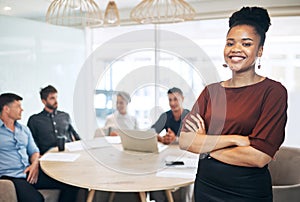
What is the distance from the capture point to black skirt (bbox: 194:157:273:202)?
149 cm

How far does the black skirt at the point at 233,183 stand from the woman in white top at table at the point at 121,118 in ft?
4.86

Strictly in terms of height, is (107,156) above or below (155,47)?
below

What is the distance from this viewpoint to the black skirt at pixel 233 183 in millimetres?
1491

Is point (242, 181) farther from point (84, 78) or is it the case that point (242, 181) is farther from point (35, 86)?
point (84, 78)

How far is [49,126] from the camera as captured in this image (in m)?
3.37

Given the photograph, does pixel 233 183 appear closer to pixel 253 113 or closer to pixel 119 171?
pixel 253 113

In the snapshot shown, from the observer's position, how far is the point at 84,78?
474 centimetres

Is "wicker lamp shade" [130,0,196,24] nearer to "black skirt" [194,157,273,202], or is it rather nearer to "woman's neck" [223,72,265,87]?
"woman's neck" [223,72,265,87]

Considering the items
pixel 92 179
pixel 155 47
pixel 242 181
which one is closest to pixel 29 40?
pixel 155 47

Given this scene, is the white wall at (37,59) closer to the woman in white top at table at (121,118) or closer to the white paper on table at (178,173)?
the woman in white top at table at (121,118)

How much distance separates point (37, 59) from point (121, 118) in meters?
1.37

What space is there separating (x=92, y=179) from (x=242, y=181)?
100 cm

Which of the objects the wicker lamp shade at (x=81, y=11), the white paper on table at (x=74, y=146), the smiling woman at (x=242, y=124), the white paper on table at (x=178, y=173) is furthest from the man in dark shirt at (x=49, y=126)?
the smiling woman at (x=242, y=124)

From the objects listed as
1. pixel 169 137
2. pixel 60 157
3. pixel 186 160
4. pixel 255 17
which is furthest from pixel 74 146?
pixel 255 17
